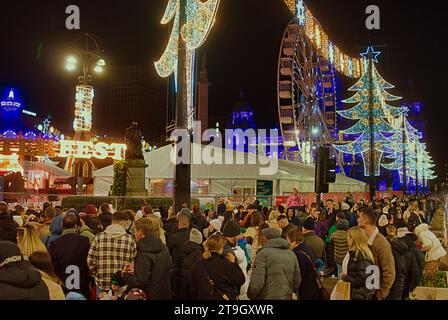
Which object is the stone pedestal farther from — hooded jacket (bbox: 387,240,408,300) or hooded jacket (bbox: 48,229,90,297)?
hooded jacket (bbox: 387,240,408,300)

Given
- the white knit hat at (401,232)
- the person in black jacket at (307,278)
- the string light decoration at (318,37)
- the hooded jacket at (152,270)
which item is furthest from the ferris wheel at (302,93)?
the hooded jacket at (152,270)

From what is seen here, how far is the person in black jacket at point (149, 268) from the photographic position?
5.82 metres

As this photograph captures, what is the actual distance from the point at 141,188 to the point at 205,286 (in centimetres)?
1629

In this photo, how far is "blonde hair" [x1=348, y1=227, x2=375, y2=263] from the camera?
19.5ft

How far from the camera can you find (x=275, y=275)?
570 cm

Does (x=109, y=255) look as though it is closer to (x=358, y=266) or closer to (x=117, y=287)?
(x=117, y=287)

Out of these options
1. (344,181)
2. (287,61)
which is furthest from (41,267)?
(287,61)

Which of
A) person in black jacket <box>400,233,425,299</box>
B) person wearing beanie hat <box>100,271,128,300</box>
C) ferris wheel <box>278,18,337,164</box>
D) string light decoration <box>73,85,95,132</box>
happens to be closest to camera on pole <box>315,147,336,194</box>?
person in black jacket <box>400,233,425,299</box>

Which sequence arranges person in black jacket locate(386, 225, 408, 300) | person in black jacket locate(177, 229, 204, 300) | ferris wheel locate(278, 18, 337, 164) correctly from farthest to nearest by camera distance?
1. ferris wheel locate(278, 18, 337, 164)
2. person in black jacket locate(386, 225, 408, 300)
3. person in black jacket locate(177, 229, 204, 300)

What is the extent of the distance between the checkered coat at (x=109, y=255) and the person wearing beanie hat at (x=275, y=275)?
1.49 metres

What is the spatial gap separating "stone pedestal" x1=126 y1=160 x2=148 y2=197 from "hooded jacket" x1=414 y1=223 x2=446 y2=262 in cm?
1340

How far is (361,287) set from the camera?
19.2ft
